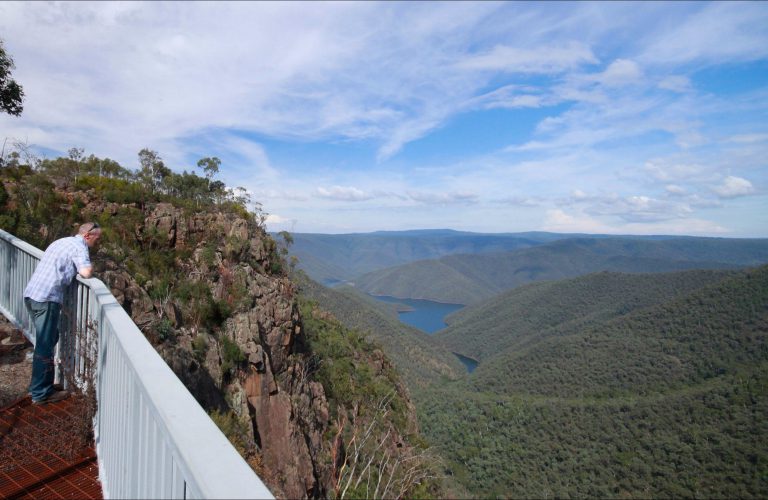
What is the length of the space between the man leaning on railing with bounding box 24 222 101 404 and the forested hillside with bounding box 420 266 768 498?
55221mm

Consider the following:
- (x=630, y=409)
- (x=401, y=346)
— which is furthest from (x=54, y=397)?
(x=401, y=346)

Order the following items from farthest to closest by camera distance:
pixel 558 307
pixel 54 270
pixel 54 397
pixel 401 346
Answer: pixel 558 307, pixel 401 346, pixel 54 397, pixel 54 270

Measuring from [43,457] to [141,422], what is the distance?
90.4 inches

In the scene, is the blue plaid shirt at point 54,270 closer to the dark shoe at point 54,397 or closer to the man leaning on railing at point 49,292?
the man leaning on railing at point 49,292

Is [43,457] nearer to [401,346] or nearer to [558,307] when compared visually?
[401,346]

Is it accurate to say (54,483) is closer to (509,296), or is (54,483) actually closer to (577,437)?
(577,437)

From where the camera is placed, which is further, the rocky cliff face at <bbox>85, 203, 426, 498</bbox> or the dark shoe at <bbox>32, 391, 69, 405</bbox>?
the rocky cliff face at <bbox>85, 203, 426, 498</bbox>

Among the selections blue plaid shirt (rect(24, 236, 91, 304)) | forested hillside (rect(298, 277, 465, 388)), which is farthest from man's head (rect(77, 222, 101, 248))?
forested hillside (rect(298, 277, 465, 388))

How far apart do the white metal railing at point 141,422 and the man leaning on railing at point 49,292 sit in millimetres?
133

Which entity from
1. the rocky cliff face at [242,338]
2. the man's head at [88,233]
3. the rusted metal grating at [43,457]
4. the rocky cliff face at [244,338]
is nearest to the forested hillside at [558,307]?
the rocky cliff face at [242,338]

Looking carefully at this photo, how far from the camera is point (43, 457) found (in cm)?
335

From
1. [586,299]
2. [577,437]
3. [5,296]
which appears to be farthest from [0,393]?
[586,299]

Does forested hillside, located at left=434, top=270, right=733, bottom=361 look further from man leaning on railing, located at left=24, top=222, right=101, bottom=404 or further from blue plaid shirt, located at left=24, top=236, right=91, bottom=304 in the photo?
blue plaid shirt, located at left=24, top=236, right=91, bottom=304

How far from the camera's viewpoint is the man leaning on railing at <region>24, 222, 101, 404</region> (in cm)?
393
